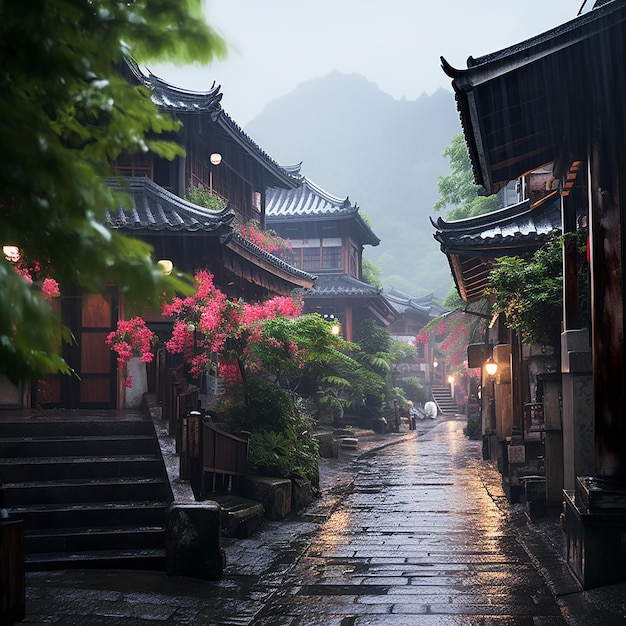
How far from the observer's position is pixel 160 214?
18.3 meters

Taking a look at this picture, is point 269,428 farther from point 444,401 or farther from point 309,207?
point 444,401

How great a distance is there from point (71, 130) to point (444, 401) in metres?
56.0

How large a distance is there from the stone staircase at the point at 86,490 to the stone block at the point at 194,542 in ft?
1.83

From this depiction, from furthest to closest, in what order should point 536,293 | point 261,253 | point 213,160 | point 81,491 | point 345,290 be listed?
point 345,290 < point 213,160 < point 261,253 < point 536,293 < point 81,491

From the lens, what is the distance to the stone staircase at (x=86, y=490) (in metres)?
10.4

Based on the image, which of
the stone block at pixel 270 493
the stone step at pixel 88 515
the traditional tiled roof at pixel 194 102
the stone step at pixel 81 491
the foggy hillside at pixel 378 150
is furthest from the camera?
the foggy hillside at pixel 378 150

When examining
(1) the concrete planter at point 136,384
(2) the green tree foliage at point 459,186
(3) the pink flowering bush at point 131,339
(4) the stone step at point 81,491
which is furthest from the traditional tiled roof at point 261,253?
(2) the green tree foliage at point 459,186

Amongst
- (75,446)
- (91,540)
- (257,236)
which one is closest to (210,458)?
(75,446)

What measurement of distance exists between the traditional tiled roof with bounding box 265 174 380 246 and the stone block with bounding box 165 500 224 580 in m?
34.1

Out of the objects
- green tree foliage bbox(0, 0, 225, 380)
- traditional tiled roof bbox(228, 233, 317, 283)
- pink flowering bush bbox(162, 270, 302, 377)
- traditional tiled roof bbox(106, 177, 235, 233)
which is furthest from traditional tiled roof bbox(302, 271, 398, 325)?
green tree foliage bbox(0, 0, 225, 380)

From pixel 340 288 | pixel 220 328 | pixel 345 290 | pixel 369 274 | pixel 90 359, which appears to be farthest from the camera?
pixel 369 274

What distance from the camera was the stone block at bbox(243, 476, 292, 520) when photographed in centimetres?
1420

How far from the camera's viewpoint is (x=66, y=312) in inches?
714

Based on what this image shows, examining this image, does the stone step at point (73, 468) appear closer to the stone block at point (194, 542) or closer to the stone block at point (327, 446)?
the stone block at point (194, 542)
